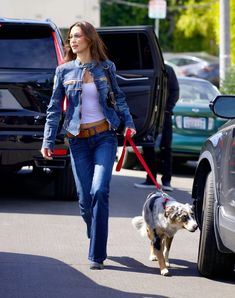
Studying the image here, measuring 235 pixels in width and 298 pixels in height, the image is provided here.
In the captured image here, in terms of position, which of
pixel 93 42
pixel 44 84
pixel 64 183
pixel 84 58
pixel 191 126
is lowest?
pixel 191 126

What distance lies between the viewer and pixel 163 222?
25.8 feet

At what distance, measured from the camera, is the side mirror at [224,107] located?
23.2 feet

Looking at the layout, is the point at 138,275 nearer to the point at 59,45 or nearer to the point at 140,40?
the point at 59,45

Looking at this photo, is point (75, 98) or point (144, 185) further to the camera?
point (144, 185)

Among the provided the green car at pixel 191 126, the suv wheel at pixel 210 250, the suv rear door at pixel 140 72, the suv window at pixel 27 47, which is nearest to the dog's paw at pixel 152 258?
the suv wheel at pixel 210 250

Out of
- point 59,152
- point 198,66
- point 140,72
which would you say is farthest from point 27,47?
point 198,66

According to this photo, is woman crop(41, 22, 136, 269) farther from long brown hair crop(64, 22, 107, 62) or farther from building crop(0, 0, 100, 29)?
building crop(0, 0, 100, 29)

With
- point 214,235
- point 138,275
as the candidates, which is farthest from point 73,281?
point 214,235

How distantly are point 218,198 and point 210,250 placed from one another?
48cm

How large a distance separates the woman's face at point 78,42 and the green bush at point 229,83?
350 inches

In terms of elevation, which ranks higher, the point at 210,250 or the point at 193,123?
the point at 210,250

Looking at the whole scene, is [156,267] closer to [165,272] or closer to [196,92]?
[165,272]

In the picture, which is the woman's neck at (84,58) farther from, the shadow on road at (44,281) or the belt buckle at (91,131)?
the shadow on road at (44,281)

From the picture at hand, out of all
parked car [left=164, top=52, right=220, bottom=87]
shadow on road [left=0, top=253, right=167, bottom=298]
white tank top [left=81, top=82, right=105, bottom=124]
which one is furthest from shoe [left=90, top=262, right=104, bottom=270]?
parked car [left=164, top=52, right=220, bottom=87]
